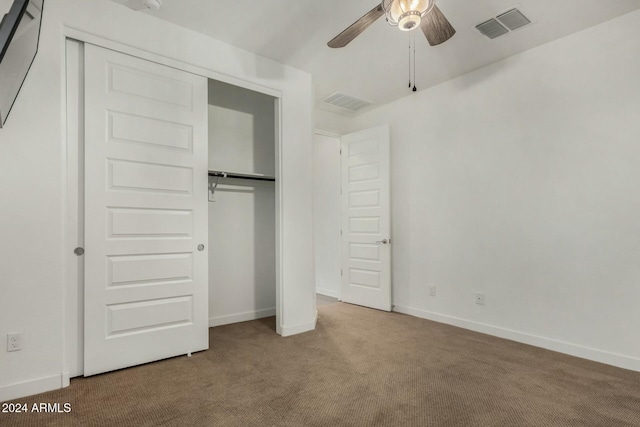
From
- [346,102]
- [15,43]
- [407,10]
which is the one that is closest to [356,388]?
[407,10]

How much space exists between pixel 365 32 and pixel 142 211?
7.93 ft

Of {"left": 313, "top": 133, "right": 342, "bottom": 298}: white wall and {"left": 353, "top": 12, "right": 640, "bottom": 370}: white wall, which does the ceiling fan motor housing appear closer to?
{"left": 353, "top": 12, "right": 640, "bottom": 370}: white wall

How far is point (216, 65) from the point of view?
296 centimetres

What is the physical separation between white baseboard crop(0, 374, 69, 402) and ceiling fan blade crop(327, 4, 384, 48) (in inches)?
116

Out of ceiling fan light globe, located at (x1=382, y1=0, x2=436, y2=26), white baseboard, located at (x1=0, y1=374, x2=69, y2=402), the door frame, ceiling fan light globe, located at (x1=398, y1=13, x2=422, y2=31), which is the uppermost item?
ceiling fan light globe, located at (x1=382, y1=0, x2=436, y2=26)

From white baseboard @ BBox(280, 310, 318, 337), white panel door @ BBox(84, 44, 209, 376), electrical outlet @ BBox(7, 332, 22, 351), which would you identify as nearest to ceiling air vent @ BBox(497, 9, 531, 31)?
white panel door @ BBox(84, 44, 209, 376)

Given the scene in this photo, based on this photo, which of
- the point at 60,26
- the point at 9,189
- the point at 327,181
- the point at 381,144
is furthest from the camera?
the point at 327,181

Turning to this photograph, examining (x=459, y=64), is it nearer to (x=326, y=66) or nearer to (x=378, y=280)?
(x=326, y=66)

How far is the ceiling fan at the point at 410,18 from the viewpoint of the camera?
1735mm

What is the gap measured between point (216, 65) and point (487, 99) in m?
2.79

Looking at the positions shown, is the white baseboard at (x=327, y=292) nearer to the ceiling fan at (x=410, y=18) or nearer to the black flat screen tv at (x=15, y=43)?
the ceiling fan at (x=410, y=18)

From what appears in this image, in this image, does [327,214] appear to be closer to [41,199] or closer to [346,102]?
[346,102]

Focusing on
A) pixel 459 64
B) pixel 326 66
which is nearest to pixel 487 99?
pixel 459 64

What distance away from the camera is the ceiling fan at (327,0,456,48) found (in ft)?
5.69
